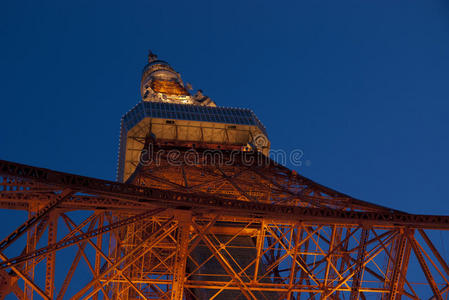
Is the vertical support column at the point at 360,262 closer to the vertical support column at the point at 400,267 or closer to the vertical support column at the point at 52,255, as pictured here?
the vertical support column at the point at 400,267

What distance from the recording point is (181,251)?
1784 centimetres

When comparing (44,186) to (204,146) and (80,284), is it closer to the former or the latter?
(204,146)

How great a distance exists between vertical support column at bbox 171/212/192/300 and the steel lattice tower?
3 centimetres

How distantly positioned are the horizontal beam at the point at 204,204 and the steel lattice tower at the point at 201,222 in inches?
1.5

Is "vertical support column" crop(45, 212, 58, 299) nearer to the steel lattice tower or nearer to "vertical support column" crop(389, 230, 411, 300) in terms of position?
the steel lattice tower

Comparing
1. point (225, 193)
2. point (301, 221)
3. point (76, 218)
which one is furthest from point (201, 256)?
point (76, 218)

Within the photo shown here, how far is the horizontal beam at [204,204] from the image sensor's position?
16141 millimetres

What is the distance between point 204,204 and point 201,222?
16558 mm

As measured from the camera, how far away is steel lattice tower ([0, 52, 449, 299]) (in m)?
17.1

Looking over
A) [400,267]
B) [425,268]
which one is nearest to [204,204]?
[400,267]

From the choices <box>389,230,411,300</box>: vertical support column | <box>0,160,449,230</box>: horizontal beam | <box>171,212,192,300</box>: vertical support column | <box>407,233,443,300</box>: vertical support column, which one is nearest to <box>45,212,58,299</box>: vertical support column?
<box>0,160,449,230</box>: horizontal beam

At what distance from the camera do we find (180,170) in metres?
41.2

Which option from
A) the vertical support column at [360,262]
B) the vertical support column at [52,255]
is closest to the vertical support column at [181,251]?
the vertical support column at [52,255]

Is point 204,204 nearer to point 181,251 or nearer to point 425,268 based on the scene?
point 181,251
